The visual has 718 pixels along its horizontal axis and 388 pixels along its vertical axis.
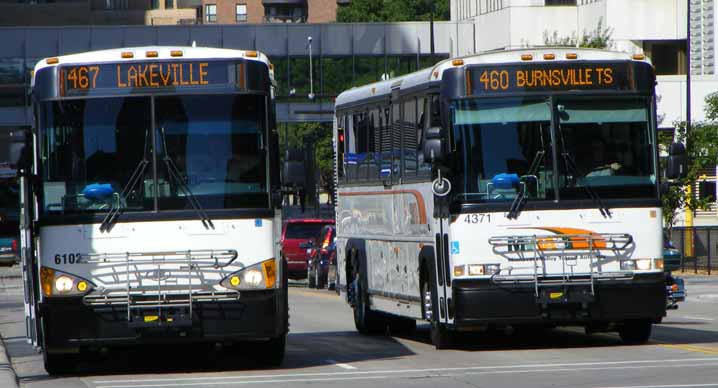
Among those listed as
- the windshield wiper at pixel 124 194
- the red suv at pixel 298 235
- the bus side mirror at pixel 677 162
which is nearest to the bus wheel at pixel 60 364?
the windshield wiper at pixel 124 194

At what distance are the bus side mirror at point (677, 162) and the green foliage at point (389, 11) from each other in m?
88.6

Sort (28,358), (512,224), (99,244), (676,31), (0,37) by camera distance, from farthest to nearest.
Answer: (0,37) → (676,31) → (28,358) → (512,224) → (99,244)

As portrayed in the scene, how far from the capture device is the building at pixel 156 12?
388 ft

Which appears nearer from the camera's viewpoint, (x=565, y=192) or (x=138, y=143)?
(x=138, y=143)

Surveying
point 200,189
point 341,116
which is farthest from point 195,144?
point 341,116

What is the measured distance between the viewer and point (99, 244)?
15.9m

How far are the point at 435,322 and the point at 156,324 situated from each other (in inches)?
173

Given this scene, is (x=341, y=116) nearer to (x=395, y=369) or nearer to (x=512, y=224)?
(x=512, y=224)

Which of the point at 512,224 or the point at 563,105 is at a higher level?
the point at 563,105

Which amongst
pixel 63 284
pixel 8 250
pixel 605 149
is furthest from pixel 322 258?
pixel 8 250

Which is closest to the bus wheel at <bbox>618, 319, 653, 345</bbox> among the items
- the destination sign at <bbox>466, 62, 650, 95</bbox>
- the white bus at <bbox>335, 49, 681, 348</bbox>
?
the white bus at <bbox>335, 49, 681, 348</bbox>

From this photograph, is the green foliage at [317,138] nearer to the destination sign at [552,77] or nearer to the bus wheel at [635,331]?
the bus wheel at [635,331]

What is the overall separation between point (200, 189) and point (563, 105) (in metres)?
4.76

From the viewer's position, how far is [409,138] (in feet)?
66.8
